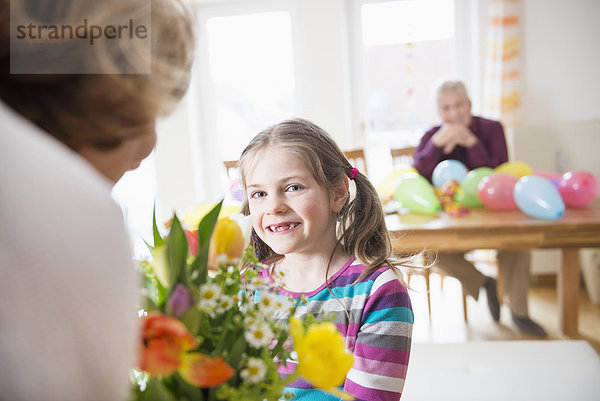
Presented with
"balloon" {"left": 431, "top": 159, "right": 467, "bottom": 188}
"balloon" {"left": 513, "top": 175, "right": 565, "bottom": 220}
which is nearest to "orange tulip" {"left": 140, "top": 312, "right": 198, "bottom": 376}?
"balloon" {"left": 513, "top": 175, "right": 565, "bottom": 220}

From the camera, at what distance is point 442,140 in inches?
123

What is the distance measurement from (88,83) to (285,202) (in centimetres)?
68

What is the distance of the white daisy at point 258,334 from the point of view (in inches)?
20.1

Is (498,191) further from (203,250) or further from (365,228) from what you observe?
(203,250)

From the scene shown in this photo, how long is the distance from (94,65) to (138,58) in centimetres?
4

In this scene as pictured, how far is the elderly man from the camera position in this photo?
120 inches

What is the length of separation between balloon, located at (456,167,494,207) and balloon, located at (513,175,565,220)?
258 mm

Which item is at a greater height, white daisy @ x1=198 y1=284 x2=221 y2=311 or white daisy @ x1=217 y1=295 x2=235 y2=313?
white daisy @ x1=198 y1=284 x2=221 y2=311

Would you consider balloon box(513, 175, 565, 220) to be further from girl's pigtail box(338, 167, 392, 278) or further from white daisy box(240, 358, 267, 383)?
white daisy box(240, 358, 267, 383)

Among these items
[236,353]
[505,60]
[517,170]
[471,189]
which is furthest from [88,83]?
[505,60]

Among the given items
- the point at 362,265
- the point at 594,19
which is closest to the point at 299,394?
the point at 362,265

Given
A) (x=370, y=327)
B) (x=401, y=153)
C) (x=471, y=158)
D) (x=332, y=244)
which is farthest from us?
(x=401, y=153)

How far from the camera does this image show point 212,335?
0.55 metres

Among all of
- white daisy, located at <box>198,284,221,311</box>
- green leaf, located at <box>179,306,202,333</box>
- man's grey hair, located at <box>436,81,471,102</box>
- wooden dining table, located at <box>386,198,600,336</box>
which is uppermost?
man's grey hair, located at <box>436,81,471,102</box>
